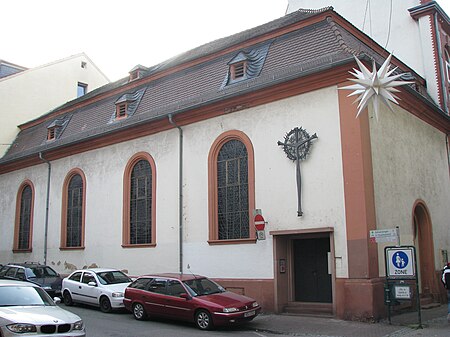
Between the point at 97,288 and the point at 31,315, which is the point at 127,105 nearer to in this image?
the point at 97,288

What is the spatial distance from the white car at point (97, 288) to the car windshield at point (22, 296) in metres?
5.25

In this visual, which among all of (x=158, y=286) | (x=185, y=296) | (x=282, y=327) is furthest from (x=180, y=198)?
(x=282, y=327)

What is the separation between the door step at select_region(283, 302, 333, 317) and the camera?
47.9 ft

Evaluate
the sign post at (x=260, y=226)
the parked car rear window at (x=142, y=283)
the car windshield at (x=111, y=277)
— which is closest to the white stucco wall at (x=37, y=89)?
the car windshield at (x=111, y=277)

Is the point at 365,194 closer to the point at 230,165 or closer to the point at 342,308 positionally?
the point at 342,308

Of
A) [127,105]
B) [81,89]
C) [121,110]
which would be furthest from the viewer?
[81,89]

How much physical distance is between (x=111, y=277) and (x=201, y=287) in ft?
14.5

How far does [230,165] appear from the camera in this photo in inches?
684

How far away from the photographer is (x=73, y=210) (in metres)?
23.2

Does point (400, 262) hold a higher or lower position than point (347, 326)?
higher

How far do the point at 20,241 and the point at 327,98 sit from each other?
60.5ft

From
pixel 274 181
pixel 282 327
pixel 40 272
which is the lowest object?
pixel 282 327

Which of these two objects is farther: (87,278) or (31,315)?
(87,278)

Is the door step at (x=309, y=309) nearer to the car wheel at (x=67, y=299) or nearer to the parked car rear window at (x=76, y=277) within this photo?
the parked car rear window at (x=76, y=277)
